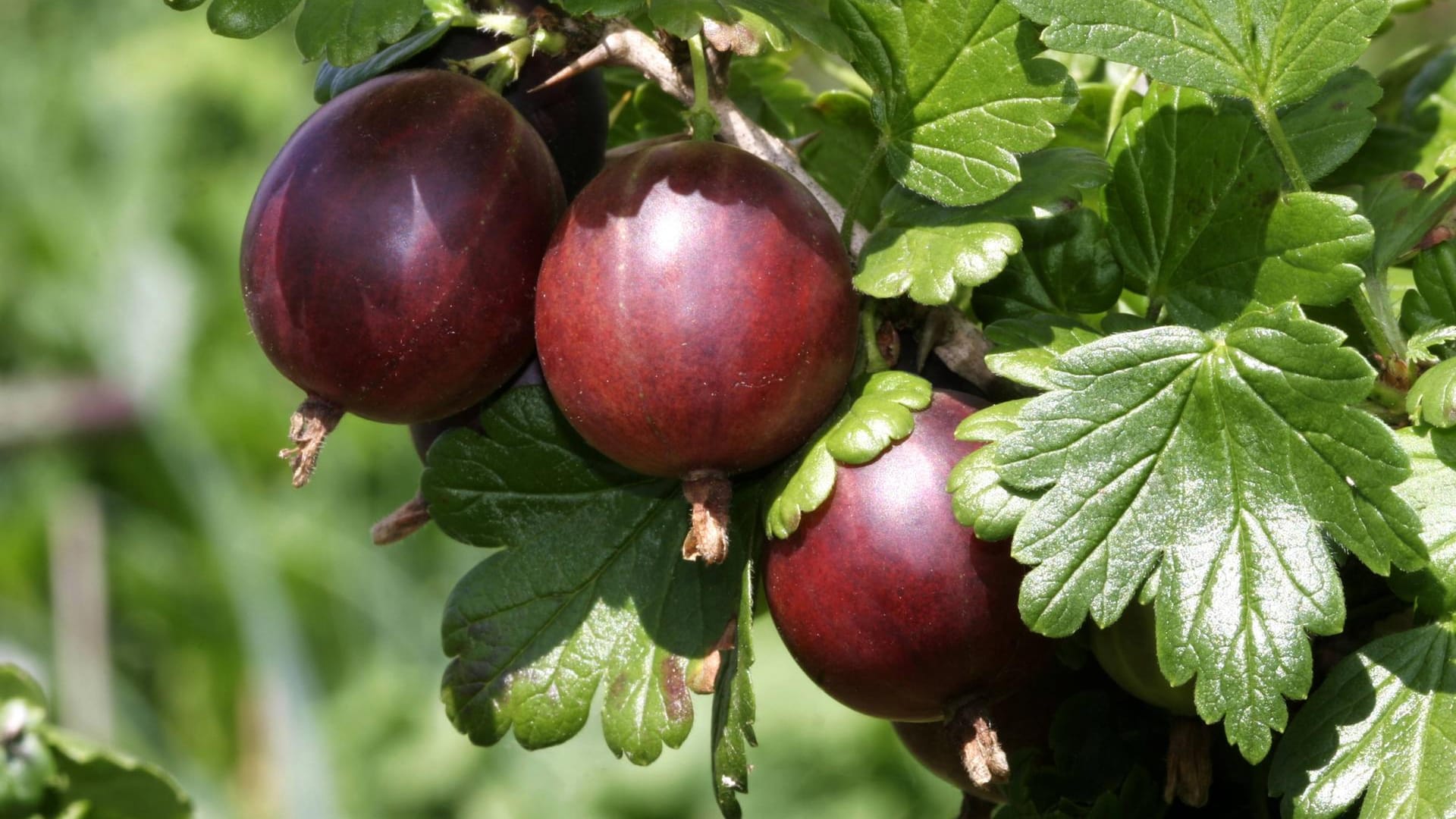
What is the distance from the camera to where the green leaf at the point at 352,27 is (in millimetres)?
644

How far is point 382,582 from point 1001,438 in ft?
7.21

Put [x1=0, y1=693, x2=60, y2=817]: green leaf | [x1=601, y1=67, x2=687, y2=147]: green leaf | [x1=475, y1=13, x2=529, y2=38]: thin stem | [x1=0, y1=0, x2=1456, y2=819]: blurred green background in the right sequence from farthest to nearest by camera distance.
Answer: [x1=0, y1=0, x2=1456, y2=819]: blurred green background → [x1=601, y1=67, x2=687, y2=147]: green leaf → [x1=475, y1=13, x2=529, y2=38]: thin stem → [x1=0, y1=693, x2=60, y2=817]: green leaf

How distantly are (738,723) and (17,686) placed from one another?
321 millimetres

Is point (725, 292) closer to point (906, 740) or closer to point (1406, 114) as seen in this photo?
point (906, 740)

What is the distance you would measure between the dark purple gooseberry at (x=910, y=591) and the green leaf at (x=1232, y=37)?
19 cm

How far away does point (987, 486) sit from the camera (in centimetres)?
60

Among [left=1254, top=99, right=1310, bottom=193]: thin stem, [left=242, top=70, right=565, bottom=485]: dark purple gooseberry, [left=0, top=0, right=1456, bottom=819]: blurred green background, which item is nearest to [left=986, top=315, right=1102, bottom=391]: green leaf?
[left=1254, top=99, right=1310, bottom=193]: thin stem

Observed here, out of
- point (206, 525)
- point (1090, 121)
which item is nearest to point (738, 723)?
point (1090, 121)

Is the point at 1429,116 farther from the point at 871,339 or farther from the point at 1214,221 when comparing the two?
the point at 871,339

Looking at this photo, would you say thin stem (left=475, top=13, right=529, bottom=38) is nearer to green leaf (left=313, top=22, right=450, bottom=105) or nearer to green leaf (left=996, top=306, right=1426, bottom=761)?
green leaf (left=313, top=22, right=450, bottom=105)

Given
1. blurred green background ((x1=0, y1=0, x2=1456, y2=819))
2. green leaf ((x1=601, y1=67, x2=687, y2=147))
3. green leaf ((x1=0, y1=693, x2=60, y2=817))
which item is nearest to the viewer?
green leaf ((x1=0, y1=693, x2=60, y2=817))

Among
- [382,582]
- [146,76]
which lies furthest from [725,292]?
[146,76]

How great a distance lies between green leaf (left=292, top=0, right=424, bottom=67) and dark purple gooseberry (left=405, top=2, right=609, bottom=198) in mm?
86

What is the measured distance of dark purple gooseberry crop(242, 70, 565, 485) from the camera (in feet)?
2.12
